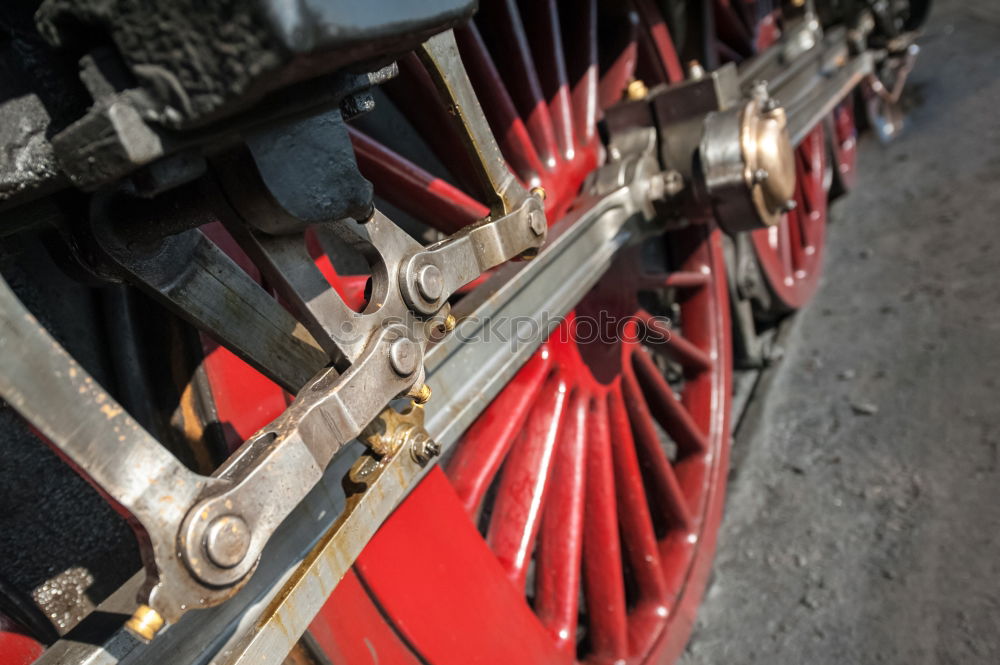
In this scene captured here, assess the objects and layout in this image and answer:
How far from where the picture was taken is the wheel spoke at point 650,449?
1.35 m

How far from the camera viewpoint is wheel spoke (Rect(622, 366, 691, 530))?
53.2 inches

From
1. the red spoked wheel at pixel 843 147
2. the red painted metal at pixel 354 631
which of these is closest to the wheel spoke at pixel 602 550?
the red painted metal at pixel 354 631

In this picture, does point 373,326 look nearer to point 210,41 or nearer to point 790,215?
point 210,41

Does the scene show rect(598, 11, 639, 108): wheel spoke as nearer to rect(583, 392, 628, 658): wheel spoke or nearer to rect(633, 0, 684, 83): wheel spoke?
rect(633, 0, 684, 83): wheel spoke

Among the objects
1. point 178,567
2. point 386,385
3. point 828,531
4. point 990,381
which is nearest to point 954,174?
point 990,381

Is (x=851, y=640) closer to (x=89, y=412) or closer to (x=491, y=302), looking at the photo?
(x=491, y=302)

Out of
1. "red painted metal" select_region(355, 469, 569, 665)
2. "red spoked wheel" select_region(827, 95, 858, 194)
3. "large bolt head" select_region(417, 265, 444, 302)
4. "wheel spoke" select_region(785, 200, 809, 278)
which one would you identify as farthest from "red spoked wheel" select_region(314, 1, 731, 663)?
"red spoked wheel" select_region(827, 95, 858, 194)

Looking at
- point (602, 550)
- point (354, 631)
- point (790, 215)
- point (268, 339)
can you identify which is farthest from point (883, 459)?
point (268, 339)

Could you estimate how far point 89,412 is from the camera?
42cm

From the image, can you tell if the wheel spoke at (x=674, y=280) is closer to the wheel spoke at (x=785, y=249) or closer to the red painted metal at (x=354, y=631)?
the wheel spoke at (x=785, y=249)

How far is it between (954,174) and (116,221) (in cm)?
259

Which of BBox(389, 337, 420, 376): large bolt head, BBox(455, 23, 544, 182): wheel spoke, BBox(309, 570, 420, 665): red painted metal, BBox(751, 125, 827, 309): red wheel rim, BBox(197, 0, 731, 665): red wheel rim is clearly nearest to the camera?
BBox(389, 337, 420, 376): large bolt head

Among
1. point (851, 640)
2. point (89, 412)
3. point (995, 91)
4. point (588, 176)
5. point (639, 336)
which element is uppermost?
point (89, 412)

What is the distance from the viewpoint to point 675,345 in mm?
1497
